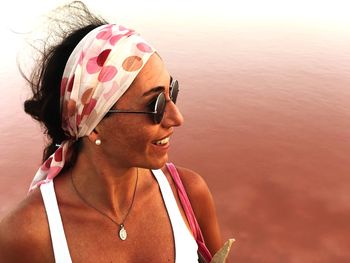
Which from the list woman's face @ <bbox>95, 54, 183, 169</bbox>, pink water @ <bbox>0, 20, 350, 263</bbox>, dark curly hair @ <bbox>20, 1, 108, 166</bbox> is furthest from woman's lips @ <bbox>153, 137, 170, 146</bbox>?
pink water @ <bbox>0, 20, 350, 263</bbox>

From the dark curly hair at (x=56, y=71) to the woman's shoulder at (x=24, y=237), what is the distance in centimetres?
36

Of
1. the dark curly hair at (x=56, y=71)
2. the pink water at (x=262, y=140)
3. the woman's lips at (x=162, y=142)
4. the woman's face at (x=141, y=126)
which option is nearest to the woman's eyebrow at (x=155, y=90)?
the woman's face at (x=141, y=126)

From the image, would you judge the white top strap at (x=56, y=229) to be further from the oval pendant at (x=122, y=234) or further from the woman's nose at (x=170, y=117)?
the woman's nose at (x=170, y=117)

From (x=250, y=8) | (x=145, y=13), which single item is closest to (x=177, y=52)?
(x=145, y=13)

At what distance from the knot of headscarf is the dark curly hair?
7 centimetres

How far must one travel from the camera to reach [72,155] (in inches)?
78.0

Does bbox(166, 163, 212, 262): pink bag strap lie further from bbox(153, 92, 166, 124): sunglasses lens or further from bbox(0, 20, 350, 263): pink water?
bbox(0, 20, 350, 263): pink water

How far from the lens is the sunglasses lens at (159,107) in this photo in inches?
68.5

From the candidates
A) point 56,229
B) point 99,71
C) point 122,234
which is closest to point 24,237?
point 56,229

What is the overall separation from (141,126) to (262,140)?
395cm

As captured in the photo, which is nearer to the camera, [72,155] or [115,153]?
[115,153]

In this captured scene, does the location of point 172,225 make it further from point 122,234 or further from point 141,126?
point 141,126

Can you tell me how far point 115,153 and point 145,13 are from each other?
10.6 metres

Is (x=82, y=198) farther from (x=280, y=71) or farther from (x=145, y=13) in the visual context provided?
(x=145, y=13)
